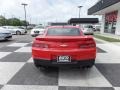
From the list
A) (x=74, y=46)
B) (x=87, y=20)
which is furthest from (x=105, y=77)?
(x=87, y=20)

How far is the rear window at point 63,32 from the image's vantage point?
6.41 m

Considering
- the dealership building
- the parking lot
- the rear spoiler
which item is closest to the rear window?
the parking lot

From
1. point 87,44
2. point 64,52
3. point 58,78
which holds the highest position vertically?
point 87,44

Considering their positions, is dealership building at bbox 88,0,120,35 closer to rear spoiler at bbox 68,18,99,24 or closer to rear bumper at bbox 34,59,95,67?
rear bumper at bbox 34,59,95,67

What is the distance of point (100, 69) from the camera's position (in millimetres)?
6391

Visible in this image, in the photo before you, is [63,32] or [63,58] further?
[63,32]

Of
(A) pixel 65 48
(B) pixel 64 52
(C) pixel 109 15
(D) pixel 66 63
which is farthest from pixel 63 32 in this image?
(C) pixel 109 15

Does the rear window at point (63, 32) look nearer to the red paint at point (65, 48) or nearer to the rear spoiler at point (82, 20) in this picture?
the red paint at point (65, 48)

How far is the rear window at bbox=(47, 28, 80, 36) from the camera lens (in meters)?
6.41

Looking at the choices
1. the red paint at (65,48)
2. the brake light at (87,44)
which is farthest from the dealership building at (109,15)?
the red paint at (65,48)

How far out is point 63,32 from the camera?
256 inches

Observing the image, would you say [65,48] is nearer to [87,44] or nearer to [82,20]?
[87,44]

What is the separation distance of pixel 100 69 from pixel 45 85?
2421 millimetres

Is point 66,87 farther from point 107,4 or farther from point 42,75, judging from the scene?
point 107,4
